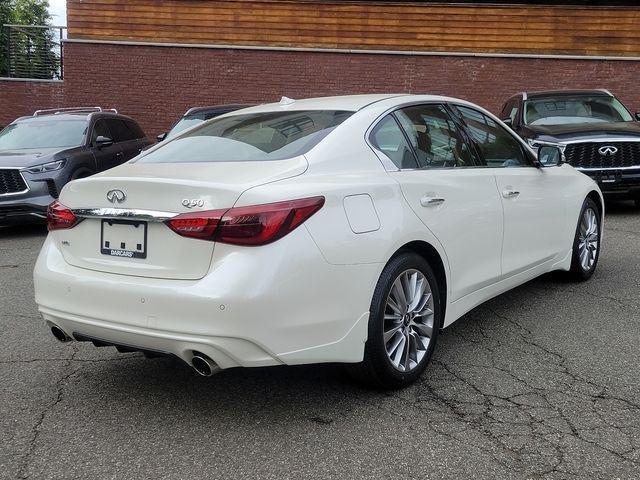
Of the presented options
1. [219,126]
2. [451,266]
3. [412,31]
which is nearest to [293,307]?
[451,266]

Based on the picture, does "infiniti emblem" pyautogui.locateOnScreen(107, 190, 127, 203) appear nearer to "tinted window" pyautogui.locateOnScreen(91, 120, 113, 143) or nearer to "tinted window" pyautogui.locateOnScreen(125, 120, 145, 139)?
"tinted window" pyautogui.locateOnScreen(91, 120, 113, 143)

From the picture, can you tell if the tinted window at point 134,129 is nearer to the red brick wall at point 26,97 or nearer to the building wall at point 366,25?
the building wall at point 366,25

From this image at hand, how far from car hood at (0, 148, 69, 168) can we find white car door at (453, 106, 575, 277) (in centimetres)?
625

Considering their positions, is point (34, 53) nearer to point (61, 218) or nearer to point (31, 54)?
point (31, 54)

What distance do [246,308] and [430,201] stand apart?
1343 millimetres

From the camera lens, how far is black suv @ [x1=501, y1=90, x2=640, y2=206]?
9.23 m

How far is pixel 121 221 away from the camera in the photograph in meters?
3.18

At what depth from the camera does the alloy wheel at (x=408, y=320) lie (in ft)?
11.4

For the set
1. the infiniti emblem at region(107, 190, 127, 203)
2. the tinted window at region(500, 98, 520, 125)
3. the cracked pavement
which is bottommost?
the cracked pavement

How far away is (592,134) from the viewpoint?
366 inches

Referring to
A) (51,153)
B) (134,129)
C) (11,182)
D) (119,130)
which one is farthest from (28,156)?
(134,129)

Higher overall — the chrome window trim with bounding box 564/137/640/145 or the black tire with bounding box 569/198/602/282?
the chrome window trim with bounding box 564/137/640/145

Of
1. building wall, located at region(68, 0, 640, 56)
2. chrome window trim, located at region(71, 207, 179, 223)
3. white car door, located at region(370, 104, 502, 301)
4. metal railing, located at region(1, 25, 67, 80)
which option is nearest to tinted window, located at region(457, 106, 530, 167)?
white car door, located at region(370, 104, 502, 301)

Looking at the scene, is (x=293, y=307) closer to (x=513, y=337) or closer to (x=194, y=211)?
(x=194, y=211)
